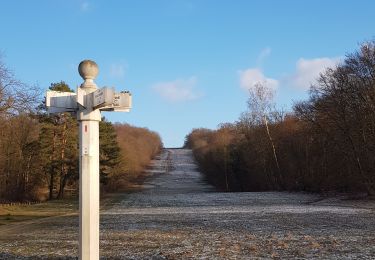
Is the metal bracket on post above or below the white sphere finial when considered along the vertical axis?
below

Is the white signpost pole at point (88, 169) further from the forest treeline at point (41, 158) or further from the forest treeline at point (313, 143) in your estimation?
the forest treeline at point (41, 158)

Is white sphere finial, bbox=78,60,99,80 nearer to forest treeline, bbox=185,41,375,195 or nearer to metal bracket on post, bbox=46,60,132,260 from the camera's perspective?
metal bracket on post, bbox=46,60,132,260

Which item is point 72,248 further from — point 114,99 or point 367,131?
point 367,131

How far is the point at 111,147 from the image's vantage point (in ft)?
202

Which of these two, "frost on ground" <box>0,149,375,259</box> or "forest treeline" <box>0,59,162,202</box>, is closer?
"frost on ground" <box>0,149,375,259</box>

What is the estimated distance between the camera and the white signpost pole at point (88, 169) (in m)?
6.18

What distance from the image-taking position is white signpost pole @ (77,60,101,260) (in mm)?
6180

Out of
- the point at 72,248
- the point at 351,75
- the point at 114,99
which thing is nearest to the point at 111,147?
the point at 351,75

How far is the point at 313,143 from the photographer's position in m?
51.9

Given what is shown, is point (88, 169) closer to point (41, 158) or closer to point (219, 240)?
point (219, 240)

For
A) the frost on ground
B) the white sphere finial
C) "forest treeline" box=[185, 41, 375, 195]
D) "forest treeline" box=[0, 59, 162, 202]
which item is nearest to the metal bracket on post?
the white sphere finial

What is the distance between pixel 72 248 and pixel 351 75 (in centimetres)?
2651

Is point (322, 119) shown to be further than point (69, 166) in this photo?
No

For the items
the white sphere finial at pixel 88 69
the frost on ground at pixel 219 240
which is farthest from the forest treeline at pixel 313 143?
the white sphere finial at pixel 88 69
